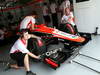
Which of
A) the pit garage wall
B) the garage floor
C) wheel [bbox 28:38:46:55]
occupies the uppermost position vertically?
the pit garage wall

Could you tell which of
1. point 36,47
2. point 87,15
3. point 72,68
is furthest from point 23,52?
point 87,15

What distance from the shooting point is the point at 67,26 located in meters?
3.89

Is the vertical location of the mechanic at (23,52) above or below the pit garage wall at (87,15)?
below

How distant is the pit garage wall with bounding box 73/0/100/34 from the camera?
15.8ft

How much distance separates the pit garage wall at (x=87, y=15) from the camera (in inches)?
189

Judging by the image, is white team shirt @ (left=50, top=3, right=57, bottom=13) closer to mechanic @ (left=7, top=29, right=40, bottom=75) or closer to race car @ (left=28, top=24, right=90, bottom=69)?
race car @ (left=28, top=24, right=90, bottom=69)

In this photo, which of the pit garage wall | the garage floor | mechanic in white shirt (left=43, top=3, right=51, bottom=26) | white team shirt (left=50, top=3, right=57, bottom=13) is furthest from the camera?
mechanic in white shirt (left=43, top=3, right=51, bottom=26)

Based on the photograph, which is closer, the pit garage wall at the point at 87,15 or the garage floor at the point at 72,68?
the garage floor at the point at 72,68

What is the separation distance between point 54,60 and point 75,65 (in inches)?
19.8

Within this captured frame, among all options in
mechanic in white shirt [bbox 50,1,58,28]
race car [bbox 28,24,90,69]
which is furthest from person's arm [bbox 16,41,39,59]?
mechanic in white shirt [bbox 50,1,58,28]

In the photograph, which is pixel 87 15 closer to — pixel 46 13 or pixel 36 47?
pixel 36 47

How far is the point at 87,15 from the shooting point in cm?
506

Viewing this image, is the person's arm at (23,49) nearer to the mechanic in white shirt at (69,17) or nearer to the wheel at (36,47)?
the wheel at (36,47)

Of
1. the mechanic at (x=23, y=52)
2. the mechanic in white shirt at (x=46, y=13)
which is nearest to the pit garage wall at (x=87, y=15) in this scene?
the mechanic in white shirt at (x=46, y=13)
